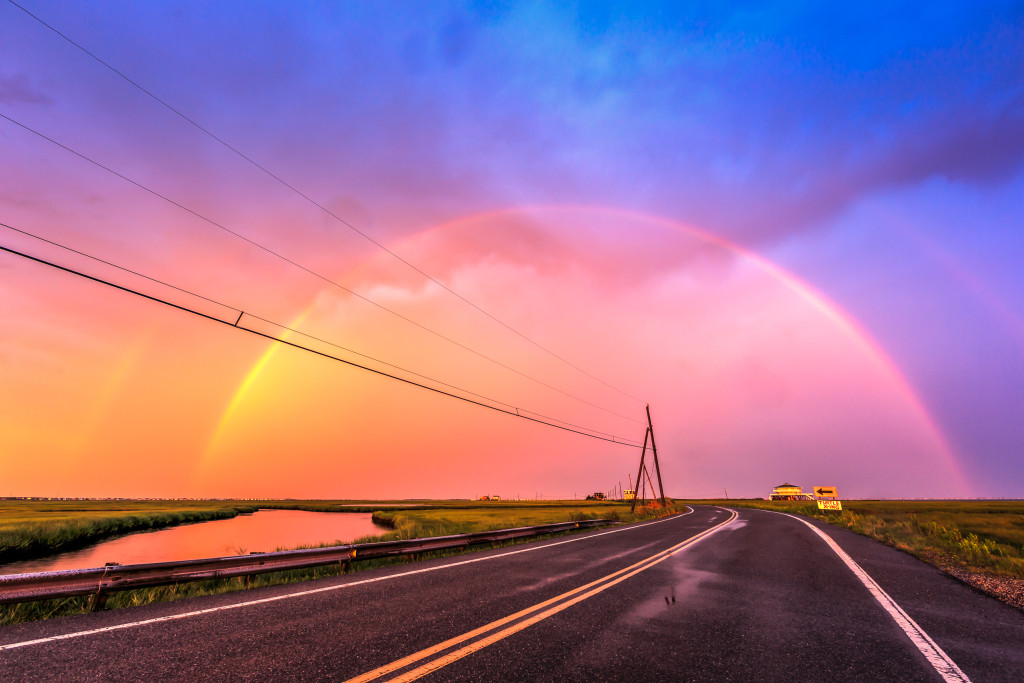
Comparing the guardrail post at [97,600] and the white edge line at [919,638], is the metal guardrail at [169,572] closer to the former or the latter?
the guardrail post at [97,600]

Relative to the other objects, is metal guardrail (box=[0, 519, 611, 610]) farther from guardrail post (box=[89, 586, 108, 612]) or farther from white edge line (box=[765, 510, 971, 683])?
white edge line (box=[765, 510, 971, 683])

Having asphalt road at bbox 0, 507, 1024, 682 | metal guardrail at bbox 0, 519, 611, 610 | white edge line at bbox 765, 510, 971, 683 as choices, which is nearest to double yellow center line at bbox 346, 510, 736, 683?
asphalt road at bbox 0, 507, 1024, 682

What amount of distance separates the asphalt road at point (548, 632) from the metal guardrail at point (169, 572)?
0.70 m

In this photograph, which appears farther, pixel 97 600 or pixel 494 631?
pixel 97 600

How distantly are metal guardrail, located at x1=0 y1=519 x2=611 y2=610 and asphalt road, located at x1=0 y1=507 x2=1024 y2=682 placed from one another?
701mm

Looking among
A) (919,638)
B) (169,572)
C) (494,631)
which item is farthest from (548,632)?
(169,572)

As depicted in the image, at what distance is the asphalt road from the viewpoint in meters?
3.99

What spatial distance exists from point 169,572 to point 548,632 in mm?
6155

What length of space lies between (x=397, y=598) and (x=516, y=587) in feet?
6.23

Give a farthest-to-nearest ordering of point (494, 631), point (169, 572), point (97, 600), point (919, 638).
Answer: point (169, 572) < point (97, 600) < point (919, 638) < point (494, 631)

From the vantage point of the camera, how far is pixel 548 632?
4984 mm

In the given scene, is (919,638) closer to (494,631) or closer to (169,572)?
(494,631)

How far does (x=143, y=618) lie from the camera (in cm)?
548

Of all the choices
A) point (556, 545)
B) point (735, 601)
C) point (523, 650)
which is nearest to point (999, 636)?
point (735, 601)
